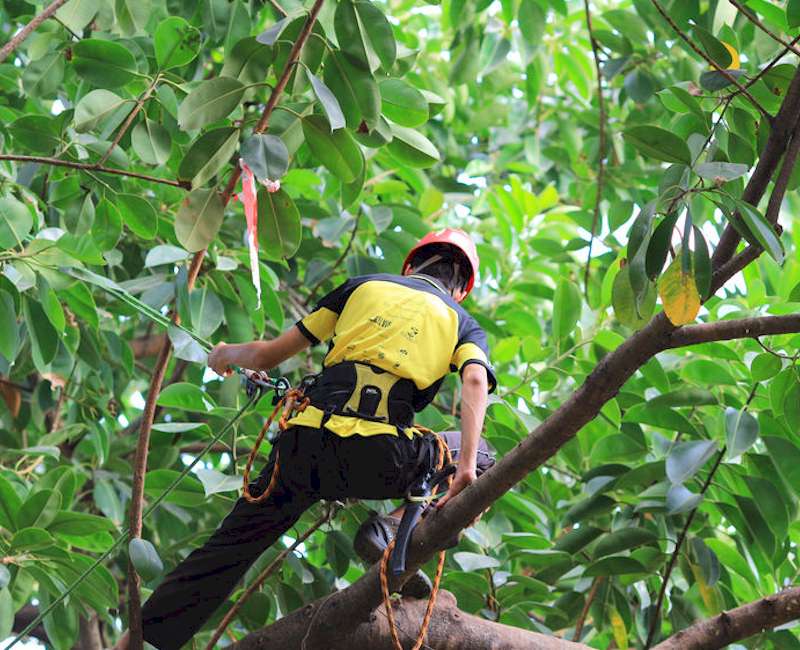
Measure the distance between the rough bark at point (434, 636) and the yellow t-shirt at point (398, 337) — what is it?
0.53 metres

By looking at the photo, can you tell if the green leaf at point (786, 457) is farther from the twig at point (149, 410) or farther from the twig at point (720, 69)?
the twig at point (149, 410)

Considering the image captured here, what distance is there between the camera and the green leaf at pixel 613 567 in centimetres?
362

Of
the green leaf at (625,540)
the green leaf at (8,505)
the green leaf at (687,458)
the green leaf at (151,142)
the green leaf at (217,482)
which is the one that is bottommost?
the green leaf at (8,505)

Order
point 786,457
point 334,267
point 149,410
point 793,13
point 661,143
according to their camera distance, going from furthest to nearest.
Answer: point 334,267 < point 786,457 < point 149,410 < point 793,13 < point 661,143

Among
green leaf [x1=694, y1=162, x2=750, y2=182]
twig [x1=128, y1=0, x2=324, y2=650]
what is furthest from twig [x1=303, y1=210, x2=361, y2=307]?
green leaf [x1=694, y1=162, x2=750, y2=182]

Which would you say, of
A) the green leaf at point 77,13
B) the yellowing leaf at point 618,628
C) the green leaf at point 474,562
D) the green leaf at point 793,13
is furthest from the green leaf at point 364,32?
the yellowing leaf at point 618,628

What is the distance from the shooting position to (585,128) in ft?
20.6

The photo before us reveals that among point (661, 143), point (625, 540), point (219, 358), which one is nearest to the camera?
point (661, 143)

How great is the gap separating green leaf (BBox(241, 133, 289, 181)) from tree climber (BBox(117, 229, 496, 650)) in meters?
0.47

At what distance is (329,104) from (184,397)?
1.26 metres

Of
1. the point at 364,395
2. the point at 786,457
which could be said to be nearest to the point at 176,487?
the point at 364,395

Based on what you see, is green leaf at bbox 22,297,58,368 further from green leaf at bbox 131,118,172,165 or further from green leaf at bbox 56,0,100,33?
green leaf at bbox 56,0,100,33

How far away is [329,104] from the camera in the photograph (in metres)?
2.77

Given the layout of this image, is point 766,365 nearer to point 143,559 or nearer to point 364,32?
point 364,32
